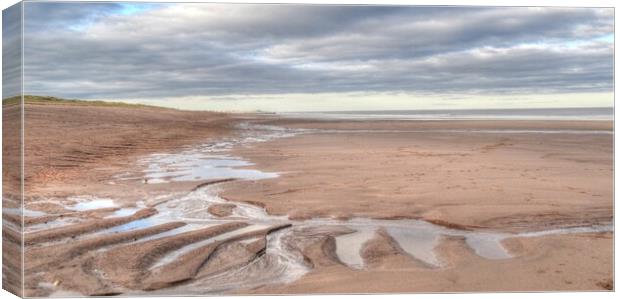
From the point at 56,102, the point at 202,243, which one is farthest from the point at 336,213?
the point at 56,102

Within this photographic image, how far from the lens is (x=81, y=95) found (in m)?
5.25

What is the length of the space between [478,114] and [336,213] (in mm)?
1417

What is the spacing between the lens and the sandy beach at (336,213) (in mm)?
5141

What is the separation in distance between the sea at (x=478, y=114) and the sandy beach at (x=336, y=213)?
0.08 m

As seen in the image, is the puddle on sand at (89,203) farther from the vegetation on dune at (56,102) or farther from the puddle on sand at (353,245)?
the puddle on sand at (353,245)

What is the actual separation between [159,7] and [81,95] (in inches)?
33.3

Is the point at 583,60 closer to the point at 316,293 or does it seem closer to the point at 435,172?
the point at 435,172

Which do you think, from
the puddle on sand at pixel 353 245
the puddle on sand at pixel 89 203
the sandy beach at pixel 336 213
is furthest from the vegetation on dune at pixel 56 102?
the puddle on sand at pixel 353 245

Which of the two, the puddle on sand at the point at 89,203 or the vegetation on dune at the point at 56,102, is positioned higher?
the vegetation on dune at the point at 56,102

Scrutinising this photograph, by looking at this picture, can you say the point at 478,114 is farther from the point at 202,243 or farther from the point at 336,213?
the point at 202,243

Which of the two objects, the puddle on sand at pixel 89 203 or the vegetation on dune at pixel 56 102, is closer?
the vegetation on dune at pixel 56 102

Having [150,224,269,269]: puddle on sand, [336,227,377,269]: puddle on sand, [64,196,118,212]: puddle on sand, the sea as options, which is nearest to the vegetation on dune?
[64,196,118,212]: puddle on sand

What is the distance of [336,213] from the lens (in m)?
5.95

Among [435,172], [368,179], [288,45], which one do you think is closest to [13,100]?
[288,45]
